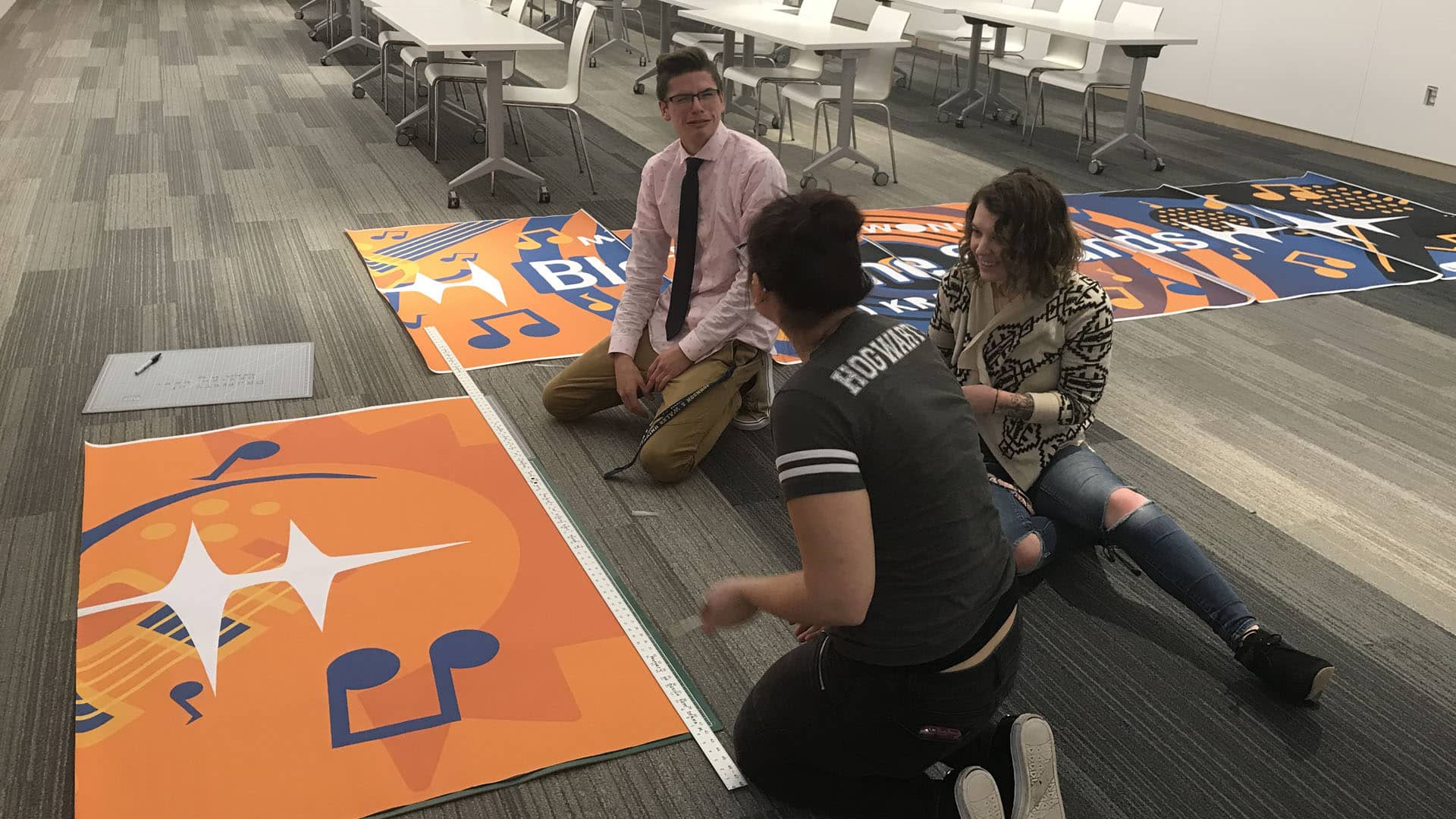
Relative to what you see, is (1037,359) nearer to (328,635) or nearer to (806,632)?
(806,632)

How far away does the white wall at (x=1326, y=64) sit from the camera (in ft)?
23.6

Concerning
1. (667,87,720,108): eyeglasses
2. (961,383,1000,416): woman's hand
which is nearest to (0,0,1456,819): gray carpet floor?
(961,383,1000,416): woman's hand

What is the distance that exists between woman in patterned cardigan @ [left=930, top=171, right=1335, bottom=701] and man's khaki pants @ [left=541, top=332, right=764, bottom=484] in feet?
2.48

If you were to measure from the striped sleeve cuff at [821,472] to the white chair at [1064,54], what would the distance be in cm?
675

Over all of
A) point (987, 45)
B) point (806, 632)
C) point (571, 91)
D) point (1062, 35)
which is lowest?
point (806, 632)

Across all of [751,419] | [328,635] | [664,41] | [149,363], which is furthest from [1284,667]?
[664,41]

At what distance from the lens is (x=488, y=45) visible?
550 cm

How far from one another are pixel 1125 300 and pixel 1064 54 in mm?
3954

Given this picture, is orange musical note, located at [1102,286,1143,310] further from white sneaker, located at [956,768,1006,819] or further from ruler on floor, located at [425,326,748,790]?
white sneaker, located at [956,768,1006,819]

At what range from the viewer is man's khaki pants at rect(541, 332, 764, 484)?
3.21m

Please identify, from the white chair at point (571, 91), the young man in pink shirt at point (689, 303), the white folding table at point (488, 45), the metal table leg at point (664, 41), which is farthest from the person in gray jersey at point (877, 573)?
the metal table leg at point (664, 41)

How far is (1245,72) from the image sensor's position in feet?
27.6

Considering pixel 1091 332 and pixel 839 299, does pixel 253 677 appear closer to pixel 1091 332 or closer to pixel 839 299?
pixel 839 299

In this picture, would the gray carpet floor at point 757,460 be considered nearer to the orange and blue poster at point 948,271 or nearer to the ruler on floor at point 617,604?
the ruler on floor at point 617,604
